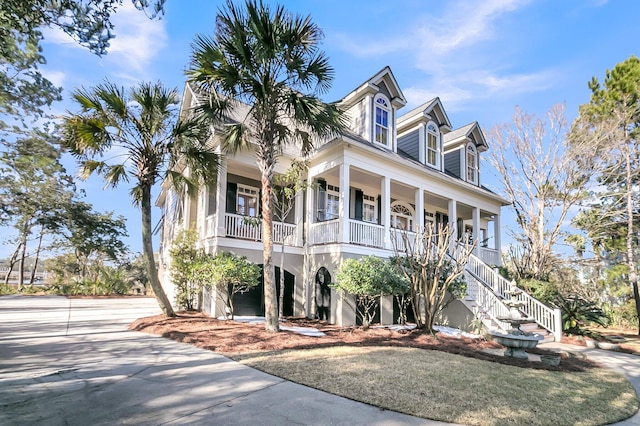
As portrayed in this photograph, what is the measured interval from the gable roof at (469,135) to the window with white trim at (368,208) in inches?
217

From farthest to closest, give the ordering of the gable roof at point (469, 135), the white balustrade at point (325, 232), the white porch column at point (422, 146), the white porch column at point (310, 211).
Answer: the gable roof at point (469, 135) < the white porch column at point (422, 146) < the white porch column at point (310, 211) < the white balustrade at point (325, 232)

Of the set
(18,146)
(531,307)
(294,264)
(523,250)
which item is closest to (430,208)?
(523,250)

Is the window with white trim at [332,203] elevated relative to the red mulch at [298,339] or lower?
elevated

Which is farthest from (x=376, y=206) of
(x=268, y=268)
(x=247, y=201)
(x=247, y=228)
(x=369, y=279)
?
(x=268, y=268)

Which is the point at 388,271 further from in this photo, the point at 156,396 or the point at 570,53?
the point at 570,53

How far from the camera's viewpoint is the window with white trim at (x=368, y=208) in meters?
15.7

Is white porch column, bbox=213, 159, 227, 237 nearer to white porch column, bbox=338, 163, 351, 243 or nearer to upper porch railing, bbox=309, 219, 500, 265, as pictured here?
upper porch railing, bbox=309, 219, 500, 265

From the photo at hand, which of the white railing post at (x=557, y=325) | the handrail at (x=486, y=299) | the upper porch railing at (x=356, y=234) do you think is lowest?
the white railing post at (x=557, y=325)

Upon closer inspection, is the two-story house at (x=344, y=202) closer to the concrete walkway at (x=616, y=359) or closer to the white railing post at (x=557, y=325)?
the white railing post at (x=557, y=325)

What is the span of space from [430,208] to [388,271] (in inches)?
370

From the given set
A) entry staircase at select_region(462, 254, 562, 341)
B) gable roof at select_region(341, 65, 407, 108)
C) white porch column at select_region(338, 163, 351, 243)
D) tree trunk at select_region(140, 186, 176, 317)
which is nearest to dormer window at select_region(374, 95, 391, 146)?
gable roof at select_region(341, 65, 407, 108)

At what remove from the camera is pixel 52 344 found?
7.34m

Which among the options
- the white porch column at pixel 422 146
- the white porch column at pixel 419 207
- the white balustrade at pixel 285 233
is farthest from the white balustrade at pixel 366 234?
the white porch column at pixel 422 146

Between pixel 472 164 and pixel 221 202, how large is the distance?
13.7 meters
